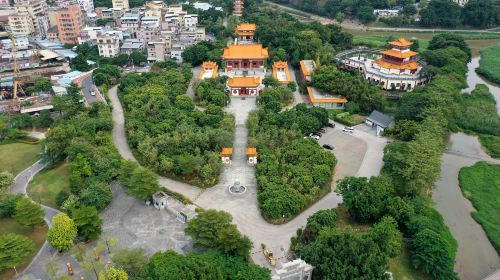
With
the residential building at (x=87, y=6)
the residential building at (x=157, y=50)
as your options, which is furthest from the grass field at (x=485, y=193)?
the residential building at (x=87, y=6)

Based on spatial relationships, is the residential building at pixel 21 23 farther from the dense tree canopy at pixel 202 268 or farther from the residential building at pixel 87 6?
the dense tree canopy at pixel 202 268

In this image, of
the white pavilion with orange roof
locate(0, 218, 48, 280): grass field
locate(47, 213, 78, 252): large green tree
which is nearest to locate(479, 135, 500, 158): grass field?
the white pavilion with orange roof

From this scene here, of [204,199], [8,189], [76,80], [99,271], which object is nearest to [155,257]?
[99,271]

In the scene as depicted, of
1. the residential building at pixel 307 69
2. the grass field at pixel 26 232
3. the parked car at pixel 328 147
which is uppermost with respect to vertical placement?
the residential building at pixel 307 69

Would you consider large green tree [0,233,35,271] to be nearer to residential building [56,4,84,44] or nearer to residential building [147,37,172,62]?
residential building [147,37,172,62]

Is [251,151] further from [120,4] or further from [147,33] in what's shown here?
[120,4]

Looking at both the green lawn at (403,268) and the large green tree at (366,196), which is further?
the large green tree at (366,196)

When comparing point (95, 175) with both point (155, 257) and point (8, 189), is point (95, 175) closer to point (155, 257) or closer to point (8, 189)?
point (8, 189)
